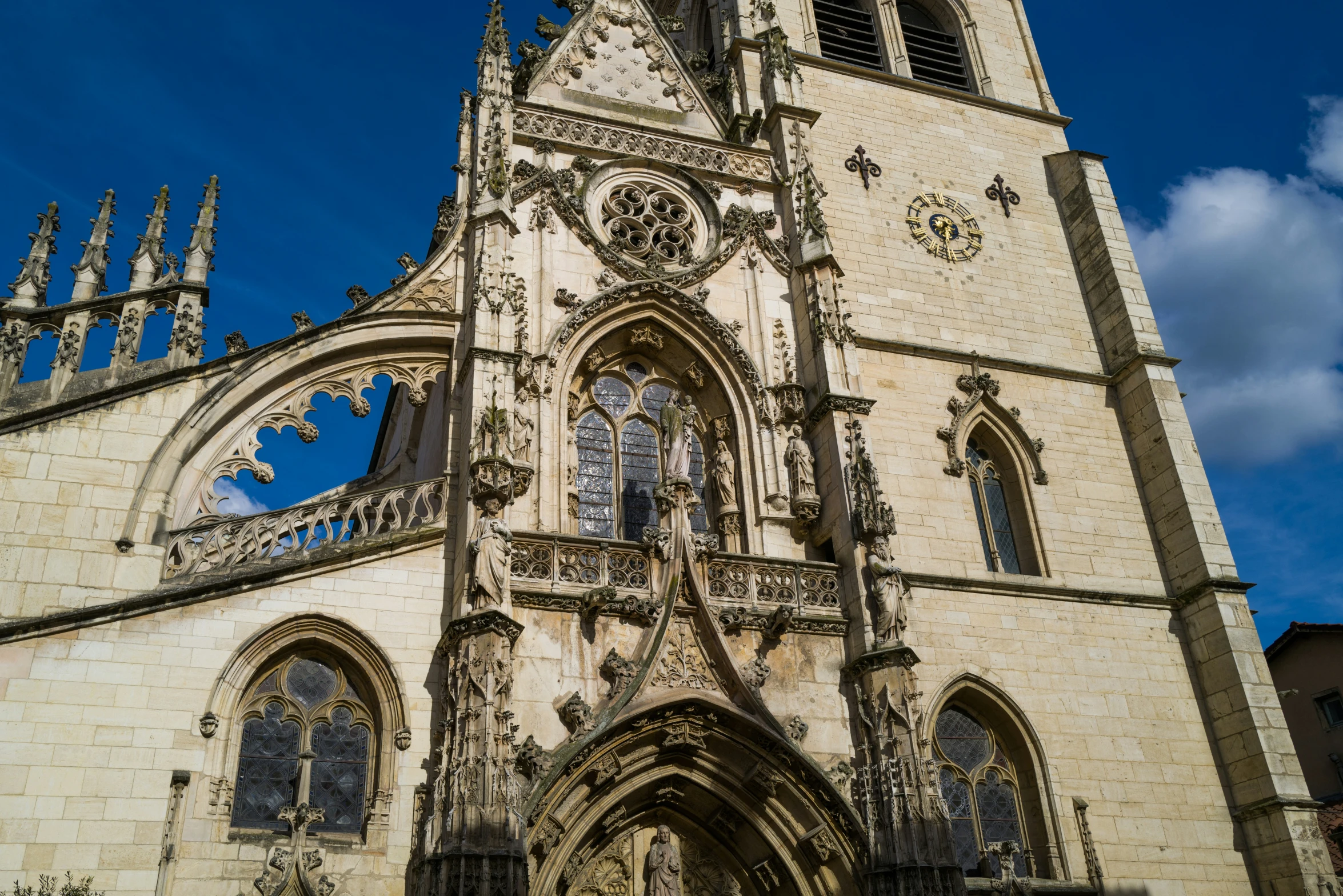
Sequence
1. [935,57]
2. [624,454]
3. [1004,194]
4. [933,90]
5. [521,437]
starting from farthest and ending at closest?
1. [935,57]
2. [933,90]
3. [1004,194]
4. [624,454]
5. [521,437]

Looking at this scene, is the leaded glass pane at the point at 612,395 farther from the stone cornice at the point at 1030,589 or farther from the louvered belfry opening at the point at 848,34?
the louvered belfry opening at the point at 848,34

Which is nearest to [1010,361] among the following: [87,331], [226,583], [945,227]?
[945,227]

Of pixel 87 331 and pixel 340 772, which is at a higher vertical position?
pixel 87 331

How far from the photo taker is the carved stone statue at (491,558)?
10742 mm

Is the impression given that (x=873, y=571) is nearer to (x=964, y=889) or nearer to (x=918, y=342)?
(x=964, y=889)

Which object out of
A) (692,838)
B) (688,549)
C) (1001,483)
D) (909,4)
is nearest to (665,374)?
(688,549)

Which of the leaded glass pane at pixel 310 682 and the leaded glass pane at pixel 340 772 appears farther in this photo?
the leaded glass pane at pixel 310 682

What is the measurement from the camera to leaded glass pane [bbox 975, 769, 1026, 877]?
500 inches

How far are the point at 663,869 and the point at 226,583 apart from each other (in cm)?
486

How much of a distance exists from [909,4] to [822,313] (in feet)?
33.2

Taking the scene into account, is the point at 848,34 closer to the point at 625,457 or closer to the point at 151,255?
the point at 625,457

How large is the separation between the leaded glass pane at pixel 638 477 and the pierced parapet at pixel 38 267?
6488mm

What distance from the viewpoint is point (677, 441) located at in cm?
1245

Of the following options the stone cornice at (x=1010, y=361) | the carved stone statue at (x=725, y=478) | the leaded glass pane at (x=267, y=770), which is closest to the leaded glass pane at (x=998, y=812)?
the carved stone statue at (x=725, y=478)
